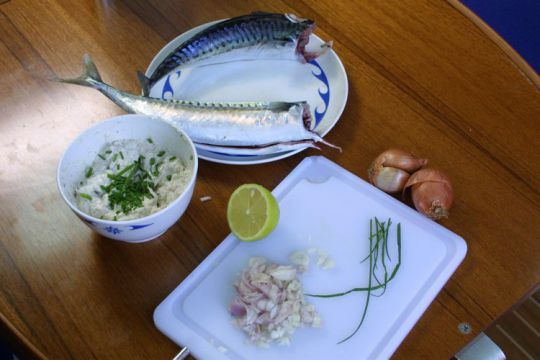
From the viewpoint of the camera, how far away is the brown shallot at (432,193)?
3.05 ft

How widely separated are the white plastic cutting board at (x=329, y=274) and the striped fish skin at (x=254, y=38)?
28 cm

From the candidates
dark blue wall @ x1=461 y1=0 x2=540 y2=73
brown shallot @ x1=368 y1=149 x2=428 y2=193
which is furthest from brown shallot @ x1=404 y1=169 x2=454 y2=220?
dark blue wall @ x1=461 y1=0 x2=540 y2=73

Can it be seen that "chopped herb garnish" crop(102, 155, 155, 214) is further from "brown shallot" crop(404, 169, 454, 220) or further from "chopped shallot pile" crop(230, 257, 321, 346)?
"brown shallot" crop(404, 169, 454, 220)

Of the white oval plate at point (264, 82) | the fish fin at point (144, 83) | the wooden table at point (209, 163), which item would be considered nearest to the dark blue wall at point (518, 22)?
the wooden table at point (209, 163)

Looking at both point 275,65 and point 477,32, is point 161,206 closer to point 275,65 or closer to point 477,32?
point 275,65

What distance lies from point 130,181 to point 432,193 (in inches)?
20.3

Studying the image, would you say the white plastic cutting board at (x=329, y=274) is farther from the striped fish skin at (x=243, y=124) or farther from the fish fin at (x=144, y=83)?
the fish fin at (x=144, y=83)

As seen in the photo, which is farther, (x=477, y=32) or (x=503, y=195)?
(x=477, y=32)

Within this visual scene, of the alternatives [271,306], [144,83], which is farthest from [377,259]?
[144,83]

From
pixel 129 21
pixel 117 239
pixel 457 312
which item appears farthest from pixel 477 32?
pixel 117 239

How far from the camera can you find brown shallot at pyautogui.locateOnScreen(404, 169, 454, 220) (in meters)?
0.93

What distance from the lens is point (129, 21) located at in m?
1.23

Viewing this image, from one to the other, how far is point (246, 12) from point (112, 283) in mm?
703

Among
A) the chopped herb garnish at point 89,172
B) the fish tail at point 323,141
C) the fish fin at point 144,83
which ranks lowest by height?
the chopped herb garnish at point 89,172
